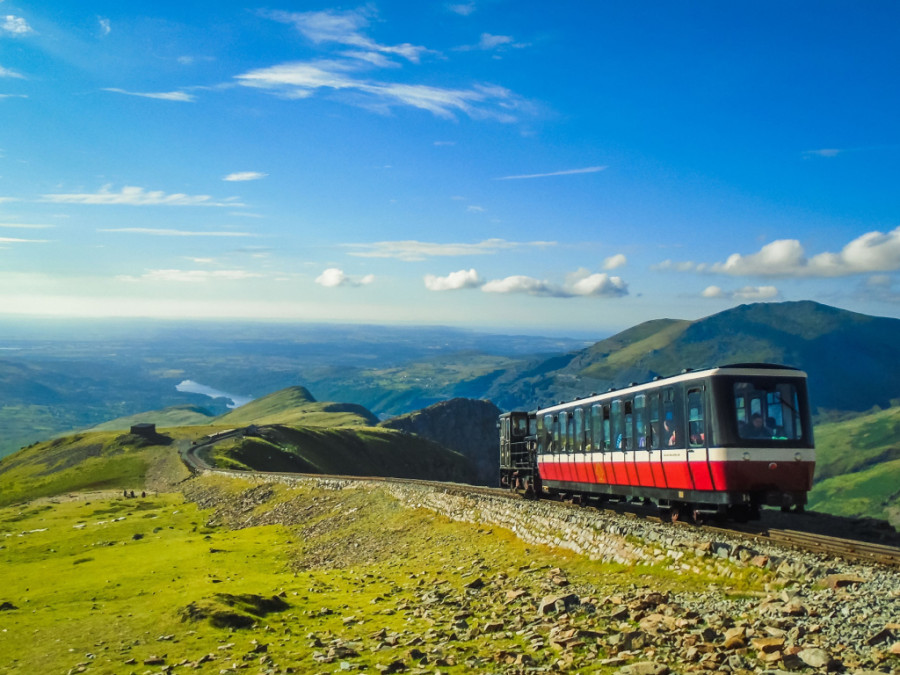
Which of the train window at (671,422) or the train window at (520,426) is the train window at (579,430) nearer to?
the train window at (671,422)

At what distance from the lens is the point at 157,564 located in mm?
44781

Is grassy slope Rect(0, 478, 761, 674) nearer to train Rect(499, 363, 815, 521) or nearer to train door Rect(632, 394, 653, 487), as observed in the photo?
train Rect(499, 363, 815, 521)

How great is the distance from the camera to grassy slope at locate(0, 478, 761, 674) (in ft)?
72.3

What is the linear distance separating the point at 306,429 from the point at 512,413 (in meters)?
112

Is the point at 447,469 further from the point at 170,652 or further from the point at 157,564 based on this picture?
the point at 170,652

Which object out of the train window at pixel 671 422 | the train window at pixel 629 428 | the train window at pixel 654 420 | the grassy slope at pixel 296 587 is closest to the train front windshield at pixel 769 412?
the train window at pixel 671 422

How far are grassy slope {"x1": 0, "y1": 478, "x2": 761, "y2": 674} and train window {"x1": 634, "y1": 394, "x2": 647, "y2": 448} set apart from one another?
19.8 feet

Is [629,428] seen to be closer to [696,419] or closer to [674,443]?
[674,443]

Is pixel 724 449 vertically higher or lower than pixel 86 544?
higher

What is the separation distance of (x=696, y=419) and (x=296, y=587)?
19.2 m

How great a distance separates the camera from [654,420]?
3011 centimetres

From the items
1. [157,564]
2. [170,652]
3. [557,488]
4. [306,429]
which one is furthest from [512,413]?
[306,429]

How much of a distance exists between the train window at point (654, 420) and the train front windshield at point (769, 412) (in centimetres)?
448

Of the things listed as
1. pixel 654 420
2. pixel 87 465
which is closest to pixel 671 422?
pixel 654 420
